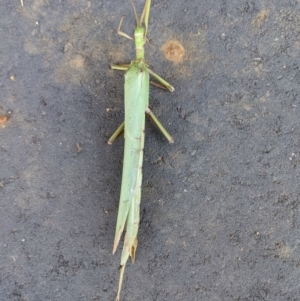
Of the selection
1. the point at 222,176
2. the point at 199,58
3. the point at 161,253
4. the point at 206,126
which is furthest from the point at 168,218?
the point at 199,58

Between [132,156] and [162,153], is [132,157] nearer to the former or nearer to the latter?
[132,156]

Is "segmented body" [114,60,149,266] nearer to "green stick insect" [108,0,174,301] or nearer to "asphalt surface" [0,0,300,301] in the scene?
"green stick insect" [108,0,174,301]

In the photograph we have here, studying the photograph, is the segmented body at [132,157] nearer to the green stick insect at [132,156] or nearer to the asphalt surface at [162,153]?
the green stick insect at [132,156]

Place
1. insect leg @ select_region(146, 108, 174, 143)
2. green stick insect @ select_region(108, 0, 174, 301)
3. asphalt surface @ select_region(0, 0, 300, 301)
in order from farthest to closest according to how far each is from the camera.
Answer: asphalt surface @ select_region(0, 0, 300, 301) < insect leg @ select_region(146, 108, 174, 143) < green stick insect @ select_region(108, 0, 174, 301)

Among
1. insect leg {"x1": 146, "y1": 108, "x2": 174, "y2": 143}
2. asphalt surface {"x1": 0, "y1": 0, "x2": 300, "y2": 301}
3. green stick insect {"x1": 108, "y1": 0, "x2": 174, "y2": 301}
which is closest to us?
green stick insect {"x1": 108, "y1": 0, "x2": 174, "y2": 301}

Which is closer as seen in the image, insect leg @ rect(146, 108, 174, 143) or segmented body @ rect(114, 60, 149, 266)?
segmented body @ rect(114, 60, 149, 266)

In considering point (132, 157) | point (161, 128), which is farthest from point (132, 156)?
point (161, 128)

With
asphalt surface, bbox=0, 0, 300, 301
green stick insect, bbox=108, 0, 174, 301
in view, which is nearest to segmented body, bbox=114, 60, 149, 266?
green stick insect, bbox=108, 0, 174, 301

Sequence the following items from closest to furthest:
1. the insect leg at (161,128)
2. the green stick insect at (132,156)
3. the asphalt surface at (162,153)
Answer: the green stick insect at (132,156), the insect leg at (161,128), the asphalt surface at (162,153)

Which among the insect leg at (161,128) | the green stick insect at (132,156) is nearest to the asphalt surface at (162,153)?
the insect leg at (161,128)
